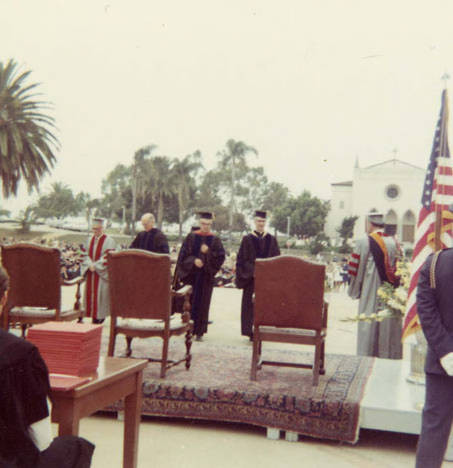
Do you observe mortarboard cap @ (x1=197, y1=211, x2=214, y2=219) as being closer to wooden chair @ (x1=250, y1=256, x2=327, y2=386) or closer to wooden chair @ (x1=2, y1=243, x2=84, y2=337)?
wooden chair @ (x1=2, y1=243, x2=84, y2=337)

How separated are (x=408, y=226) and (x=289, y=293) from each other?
63077 mm

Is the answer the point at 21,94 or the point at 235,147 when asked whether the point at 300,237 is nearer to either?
the point at 235,147

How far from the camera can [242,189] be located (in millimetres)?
66875

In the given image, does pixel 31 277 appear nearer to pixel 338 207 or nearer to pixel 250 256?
pixel 250 256

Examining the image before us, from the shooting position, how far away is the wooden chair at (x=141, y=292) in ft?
16.4

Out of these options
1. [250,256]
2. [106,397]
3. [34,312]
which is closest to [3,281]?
[106,397]

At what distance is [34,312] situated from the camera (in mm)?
5855

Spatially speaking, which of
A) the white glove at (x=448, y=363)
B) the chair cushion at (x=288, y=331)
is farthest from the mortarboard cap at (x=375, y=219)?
the white glove at (x=448, y=363)

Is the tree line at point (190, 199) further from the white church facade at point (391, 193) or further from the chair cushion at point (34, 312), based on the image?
the chair cushion at point (34, 312)

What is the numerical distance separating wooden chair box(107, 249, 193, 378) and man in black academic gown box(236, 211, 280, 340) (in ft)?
11.0

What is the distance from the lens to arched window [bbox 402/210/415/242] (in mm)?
64562

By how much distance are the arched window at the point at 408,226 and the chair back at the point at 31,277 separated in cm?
6251

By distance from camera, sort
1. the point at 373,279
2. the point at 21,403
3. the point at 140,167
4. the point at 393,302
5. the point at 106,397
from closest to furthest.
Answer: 1. the point at 21,403
2. the point at 106,397
3. the point at 393,302
4. the point at 373,279
5. the point at 140,167

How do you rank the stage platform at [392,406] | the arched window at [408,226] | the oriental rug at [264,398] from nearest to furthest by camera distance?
the stage platform at [392,406]
the oriental rug at [264,398]
the arched window at [408,226]
